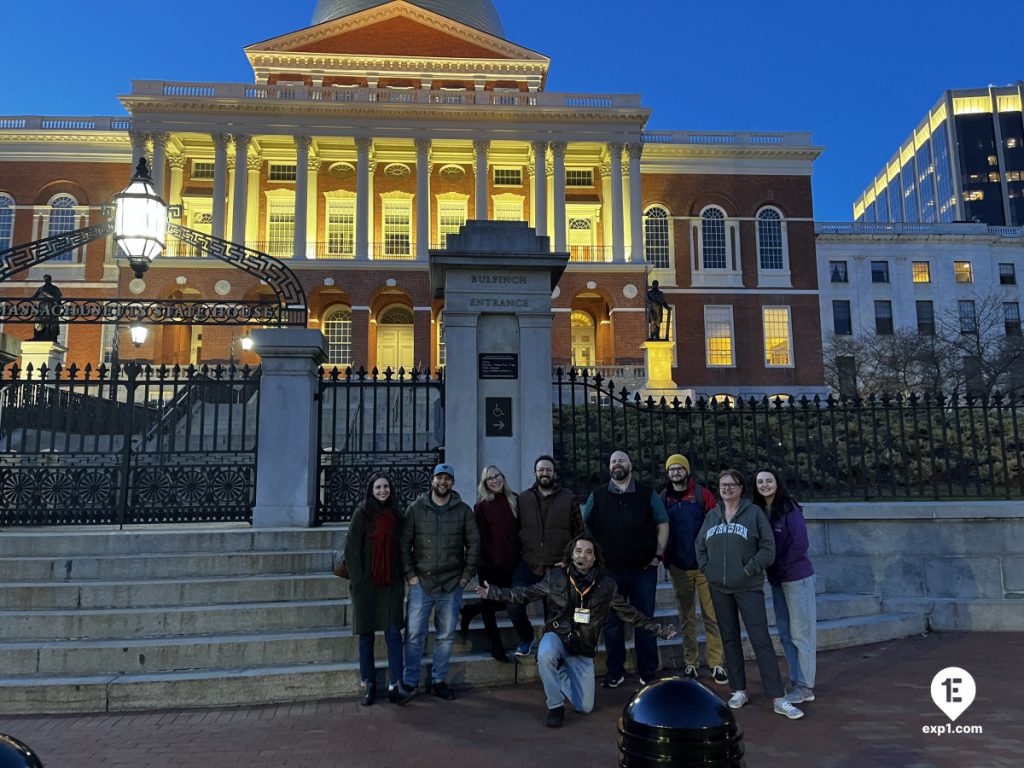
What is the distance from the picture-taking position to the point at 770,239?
48312mm

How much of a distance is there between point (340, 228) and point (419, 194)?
585 centimetres

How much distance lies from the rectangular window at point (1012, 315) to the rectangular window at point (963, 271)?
3.26m

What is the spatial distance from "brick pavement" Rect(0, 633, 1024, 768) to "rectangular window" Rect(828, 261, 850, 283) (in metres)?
57.8

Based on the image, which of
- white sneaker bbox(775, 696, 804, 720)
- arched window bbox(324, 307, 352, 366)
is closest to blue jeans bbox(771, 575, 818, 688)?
white sneaker bbox(775, 696, 804, 720)

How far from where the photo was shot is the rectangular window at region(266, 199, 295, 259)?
4559cm

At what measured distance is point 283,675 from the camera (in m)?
6.15

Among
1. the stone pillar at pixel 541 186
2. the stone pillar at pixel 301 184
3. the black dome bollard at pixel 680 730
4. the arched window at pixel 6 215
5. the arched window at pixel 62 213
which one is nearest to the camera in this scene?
the black dome bollard at pixel 680 730

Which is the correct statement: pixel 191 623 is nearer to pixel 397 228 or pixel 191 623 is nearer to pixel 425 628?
pixel 425 628

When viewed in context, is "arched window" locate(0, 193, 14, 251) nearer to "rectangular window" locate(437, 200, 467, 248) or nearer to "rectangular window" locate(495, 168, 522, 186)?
"rectangular window" locate(437, 200, 467, 248)

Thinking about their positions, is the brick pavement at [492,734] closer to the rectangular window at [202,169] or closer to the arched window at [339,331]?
the arched window at [339,331]

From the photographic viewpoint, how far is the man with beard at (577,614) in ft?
18.9

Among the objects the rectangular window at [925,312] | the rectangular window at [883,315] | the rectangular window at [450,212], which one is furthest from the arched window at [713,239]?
the rectangular window at [925,312]

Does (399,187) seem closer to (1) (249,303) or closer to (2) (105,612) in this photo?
(1) (249,303)

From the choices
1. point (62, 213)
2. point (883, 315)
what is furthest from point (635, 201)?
point (62, 213)
